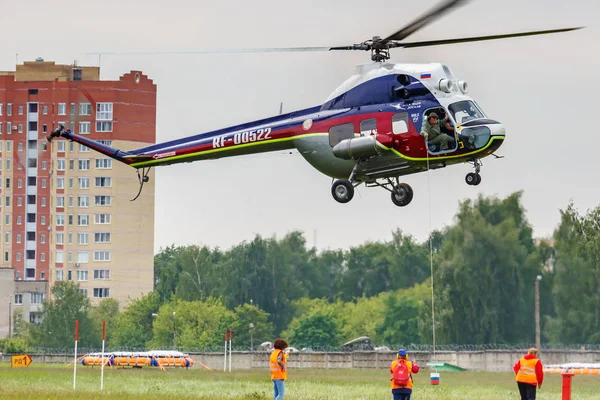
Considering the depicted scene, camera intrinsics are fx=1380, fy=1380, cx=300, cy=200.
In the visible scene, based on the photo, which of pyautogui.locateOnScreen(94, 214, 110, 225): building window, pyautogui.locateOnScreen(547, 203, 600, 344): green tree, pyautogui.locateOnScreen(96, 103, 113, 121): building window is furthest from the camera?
pyautogui.locateOnScreen(94, 214, 110, 225): building window

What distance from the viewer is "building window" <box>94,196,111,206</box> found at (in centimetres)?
15169

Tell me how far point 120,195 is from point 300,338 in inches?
1359

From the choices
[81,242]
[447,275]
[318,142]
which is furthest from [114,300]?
[318,142]

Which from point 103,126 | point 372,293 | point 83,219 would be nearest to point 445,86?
point 372,293

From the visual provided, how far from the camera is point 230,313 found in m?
126

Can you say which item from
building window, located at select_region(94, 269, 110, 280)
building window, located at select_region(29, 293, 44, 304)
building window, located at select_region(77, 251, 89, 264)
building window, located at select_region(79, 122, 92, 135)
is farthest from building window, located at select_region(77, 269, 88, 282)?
building window, located at select_region(79, 122, 92, 135)

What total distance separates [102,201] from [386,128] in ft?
377

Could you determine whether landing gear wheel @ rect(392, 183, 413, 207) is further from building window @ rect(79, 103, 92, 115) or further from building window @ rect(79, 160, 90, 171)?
building window @ rect(79, 160, 90, 171)

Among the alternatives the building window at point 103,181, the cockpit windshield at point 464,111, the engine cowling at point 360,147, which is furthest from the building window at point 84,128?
the cockpit windshield at point 464,111

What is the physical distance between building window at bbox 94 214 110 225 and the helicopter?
10942cm

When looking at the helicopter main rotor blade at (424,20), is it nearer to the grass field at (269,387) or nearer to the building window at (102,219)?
the grass field at (269,387)

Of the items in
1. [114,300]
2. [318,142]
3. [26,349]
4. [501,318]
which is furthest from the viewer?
[114,300]

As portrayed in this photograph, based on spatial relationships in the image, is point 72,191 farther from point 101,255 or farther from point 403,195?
point 403,195

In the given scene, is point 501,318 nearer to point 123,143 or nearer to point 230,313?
point 230,313
